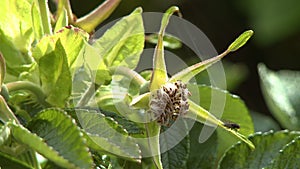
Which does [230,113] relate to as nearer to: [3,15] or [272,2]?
[3,15]

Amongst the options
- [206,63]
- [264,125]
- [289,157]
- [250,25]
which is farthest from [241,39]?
[250,25]

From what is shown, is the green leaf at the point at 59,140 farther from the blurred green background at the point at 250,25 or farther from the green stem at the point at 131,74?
the blurred green background at the point at 250,25

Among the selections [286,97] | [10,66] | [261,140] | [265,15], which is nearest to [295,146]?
[261,140]

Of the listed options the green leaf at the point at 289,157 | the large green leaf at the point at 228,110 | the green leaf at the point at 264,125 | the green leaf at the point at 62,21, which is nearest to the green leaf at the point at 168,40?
the large green leaf at the point at 228,110

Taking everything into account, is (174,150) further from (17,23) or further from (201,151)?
(17,23)

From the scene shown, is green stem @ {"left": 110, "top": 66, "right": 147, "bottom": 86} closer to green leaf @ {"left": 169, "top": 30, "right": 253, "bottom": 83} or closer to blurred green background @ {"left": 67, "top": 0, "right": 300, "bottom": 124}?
green leaf @ {"left": 169, "top": 30, "right": 253, "bottom": 83}

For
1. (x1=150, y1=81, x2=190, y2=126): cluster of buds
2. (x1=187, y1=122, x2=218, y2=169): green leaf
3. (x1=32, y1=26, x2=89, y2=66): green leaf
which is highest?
(x1=32, y1=26, x2=89, y2=66): green leaf

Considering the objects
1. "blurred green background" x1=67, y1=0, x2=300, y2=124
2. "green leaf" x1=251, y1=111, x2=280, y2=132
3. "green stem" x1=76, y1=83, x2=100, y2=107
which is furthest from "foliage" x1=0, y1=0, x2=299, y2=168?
"blurred green background" x1=67, y1=0, x2=300, y2=124
